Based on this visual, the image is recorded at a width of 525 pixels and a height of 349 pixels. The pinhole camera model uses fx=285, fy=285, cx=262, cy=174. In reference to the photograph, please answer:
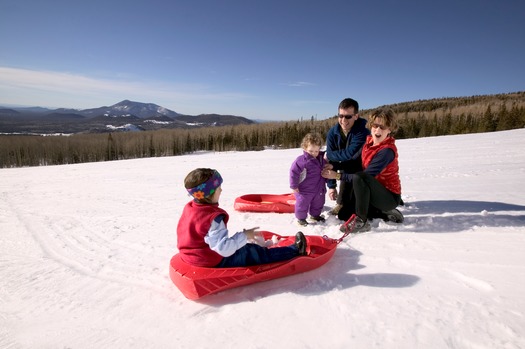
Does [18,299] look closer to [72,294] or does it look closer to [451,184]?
[72,294]

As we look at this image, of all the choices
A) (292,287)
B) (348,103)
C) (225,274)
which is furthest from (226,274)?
(348,103)

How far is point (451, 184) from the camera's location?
5.84m

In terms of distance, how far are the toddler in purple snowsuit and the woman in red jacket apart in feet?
1.83

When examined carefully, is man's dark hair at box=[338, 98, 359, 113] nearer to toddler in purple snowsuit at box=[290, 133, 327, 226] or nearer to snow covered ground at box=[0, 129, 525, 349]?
toddler in purple snowsuit at box=[290, 133, 327, 226]

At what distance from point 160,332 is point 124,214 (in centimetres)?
368

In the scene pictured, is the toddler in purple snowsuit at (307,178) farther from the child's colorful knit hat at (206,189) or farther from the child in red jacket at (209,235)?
the child's colorful knit hat at (206,189)

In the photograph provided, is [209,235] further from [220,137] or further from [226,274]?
[220,137]

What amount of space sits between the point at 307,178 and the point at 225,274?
207cm

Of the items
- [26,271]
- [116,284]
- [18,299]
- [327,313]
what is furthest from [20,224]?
[327,313]

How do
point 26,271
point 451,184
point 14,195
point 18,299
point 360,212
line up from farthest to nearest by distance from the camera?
point 14,195
point 451,184
point 360,212
point 26,271
point 18,299

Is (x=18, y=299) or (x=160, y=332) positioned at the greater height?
(x=160, y=332)

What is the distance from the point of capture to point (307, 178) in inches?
162

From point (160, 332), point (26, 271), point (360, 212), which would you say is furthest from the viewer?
point (360, 212)

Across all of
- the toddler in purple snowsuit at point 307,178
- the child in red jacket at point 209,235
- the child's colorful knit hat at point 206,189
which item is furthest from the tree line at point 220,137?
the child's colorful knit hat at point 206,189
